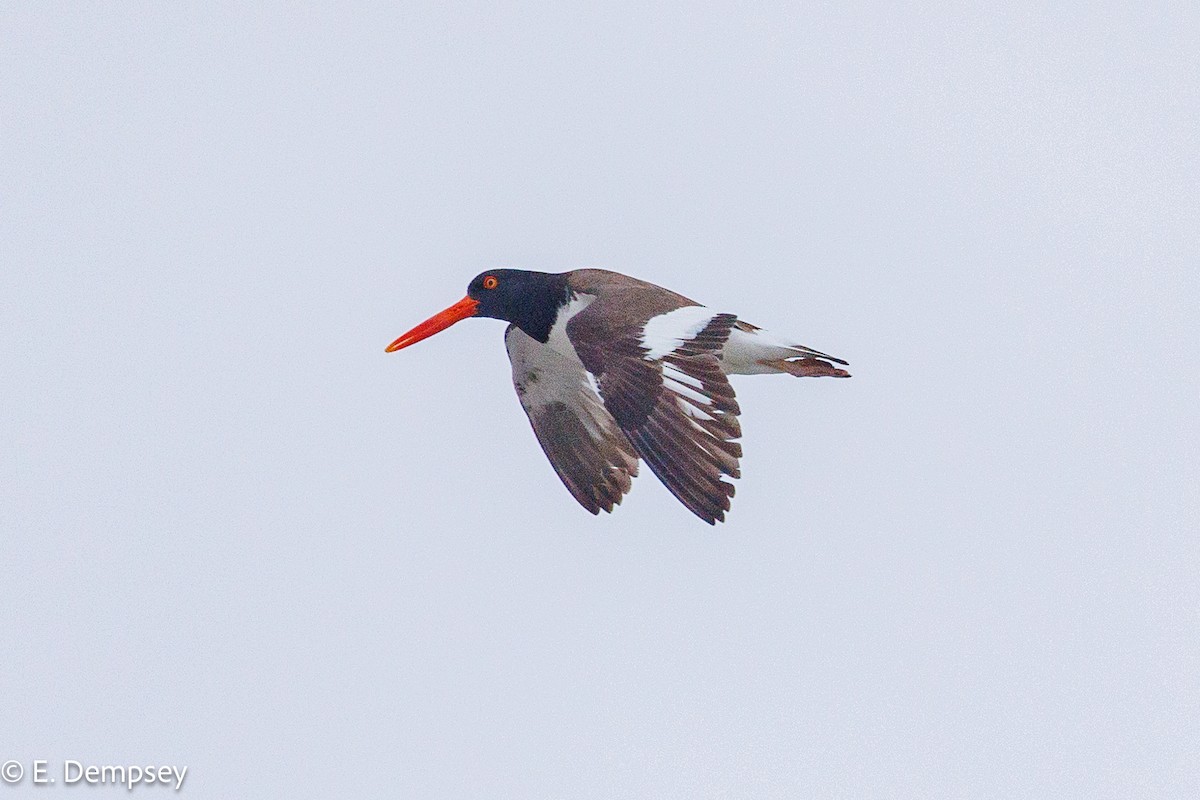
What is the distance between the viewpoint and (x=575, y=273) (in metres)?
13.9

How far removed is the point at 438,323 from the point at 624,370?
327 centimetres

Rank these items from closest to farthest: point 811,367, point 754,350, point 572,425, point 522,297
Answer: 1. point 754,350
2. point 811,367
3. point 522,297
4. point 572,425

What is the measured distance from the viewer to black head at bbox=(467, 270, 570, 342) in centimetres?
1367

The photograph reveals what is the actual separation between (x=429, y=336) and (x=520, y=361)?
82 centimetres

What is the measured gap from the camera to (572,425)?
47.3ft

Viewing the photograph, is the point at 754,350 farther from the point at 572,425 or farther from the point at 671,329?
the point at 572,425

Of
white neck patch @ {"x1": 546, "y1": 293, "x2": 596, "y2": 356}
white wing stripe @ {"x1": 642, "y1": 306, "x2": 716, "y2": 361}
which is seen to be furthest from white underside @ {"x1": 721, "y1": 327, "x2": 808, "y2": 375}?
white neck patch @ {"x1": 546, "y1": 293, "x2": 596, "y2": 356}

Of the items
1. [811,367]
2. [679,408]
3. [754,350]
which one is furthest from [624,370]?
[811,367]

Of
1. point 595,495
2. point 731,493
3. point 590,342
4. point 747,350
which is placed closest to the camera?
point 731,493

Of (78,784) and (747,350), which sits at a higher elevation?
(747,350)

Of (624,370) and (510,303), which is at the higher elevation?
(510,303)

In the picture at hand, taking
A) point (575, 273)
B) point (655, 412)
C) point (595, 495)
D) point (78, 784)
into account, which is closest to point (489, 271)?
point (575, 273)

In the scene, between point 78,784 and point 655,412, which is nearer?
point 655,412

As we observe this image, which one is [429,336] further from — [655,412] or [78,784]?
[78,784]
